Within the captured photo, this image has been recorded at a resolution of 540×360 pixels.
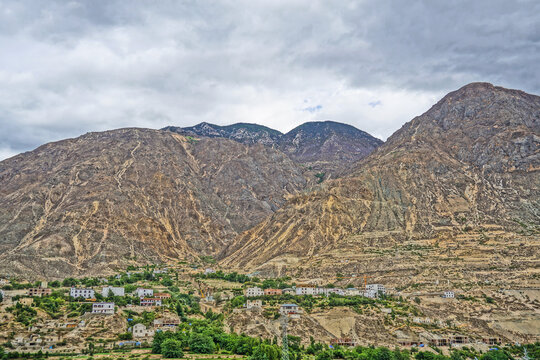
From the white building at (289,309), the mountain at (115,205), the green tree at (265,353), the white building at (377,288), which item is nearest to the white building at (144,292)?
the white building at (289,309)

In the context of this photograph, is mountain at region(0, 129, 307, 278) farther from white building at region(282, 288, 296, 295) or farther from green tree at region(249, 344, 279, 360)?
green tree at region(249, 344, 279, 360)

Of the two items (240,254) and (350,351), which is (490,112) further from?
(350,351)

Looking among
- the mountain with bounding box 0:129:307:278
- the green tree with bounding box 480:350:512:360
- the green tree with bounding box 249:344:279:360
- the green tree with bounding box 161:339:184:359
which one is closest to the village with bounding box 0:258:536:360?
the green tree with bounding box 480:350:512:360

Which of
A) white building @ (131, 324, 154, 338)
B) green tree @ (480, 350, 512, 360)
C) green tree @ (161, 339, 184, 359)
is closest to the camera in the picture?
green tree @ (161, 339, 184, 359)

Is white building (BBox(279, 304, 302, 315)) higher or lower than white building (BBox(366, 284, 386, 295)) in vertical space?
lower

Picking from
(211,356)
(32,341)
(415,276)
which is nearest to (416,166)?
(415,276)

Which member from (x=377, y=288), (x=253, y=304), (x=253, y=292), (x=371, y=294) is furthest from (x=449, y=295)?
(x=253, y=292)
